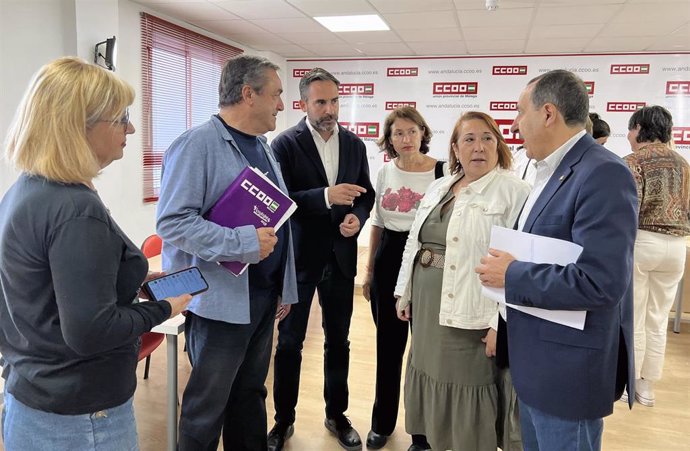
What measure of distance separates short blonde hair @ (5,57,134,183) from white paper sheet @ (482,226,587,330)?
1.01 m

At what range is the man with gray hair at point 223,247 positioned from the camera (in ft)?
4.98

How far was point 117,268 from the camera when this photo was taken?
1.05 metres

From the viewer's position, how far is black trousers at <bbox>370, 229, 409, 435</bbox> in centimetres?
225

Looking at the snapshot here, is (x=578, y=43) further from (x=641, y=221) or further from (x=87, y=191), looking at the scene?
(x=87, y=191)

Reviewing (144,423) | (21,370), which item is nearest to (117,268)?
(21,370)

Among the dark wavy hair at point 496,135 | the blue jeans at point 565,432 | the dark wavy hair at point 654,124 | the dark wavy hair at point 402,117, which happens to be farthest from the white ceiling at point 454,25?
the blue jeans at point 565,432

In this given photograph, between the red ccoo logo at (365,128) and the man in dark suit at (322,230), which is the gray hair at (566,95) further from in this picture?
the red ccoo logo at (365,128)

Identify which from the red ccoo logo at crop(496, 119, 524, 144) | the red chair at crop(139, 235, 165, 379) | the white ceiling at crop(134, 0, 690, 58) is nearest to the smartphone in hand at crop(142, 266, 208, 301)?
the red chair at crop(139, 235, 165, 379)

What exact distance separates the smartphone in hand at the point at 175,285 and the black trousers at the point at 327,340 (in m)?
0.85

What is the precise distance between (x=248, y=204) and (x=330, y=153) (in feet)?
2.73

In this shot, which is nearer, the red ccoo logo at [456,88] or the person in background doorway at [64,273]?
the person in background doorway at [64,273]

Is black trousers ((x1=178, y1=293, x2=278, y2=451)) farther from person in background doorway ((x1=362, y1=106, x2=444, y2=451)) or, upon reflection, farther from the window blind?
the window blind

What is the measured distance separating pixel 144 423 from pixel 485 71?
5576mm

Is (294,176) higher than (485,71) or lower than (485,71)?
lower
